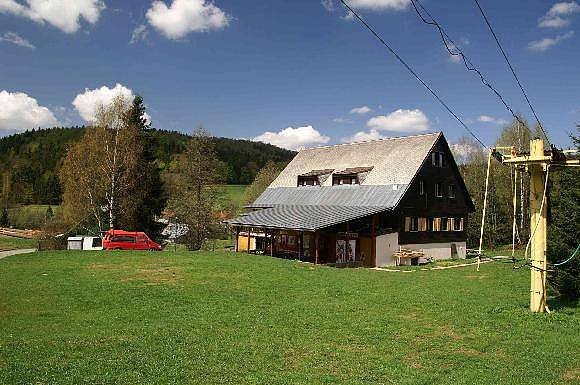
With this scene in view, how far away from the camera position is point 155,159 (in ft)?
154

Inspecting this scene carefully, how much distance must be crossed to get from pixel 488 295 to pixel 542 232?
469 centimetres

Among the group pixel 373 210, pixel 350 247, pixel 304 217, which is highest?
pixel 373 210

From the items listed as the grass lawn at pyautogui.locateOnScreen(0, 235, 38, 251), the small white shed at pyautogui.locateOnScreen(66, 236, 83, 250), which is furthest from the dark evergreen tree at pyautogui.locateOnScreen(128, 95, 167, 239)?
the grass lawn at pyautogui.locateOnScreen(0, 235, 38, 251)

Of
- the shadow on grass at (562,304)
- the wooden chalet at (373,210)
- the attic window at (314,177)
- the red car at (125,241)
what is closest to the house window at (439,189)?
the wooden chalet at (373,210)

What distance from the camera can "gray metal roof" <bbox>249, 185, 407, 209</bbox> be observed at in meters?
38.9

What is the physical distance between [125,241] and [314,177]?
1924 centimetres

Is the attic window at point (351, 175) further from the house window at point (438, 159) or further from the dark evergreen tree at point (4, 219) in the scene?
the dark evergreen tree at point (4, 219)

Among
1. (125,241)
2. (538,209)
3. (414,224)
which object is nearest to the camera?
(538,209)

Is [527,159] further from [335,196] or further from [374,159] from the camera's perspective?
[374,159]

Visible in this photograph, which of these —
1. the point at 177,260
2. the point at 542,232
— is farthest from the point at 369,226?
the point at 542,232

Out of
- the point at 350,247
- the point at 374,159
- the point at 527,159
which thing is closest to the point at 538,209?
the point at 527,159

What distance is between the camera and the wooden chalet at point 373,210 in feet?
124

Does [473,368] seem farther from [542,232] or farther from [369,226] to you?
[369,226]

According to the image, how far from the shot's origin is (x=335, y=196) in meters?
43.8
